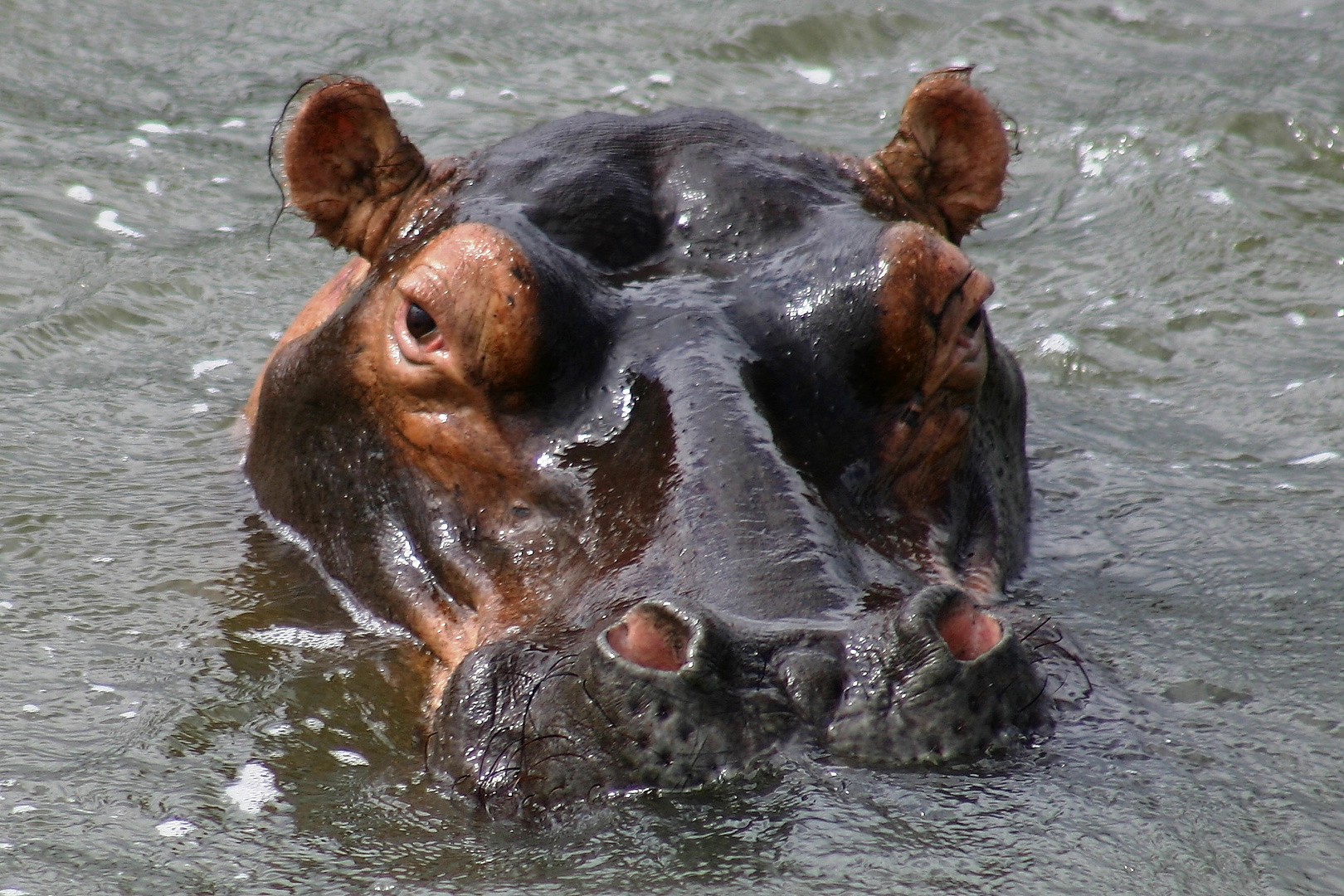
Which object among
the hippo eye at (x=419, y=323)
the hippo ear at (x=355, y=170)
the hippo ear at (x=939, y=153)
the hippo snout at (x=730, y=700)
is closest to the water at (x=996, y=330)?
the hippo snout at (x=730, y=700)

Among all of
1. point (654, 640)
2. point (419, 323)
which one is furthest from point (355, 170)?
point (654, 640)

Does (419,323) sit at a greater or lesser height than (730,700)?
greater

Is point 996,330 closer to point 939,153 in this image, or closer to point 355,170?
point 939,153

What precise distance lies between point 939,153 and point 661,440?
169 cm

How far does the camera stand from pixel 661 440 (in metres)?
4.00

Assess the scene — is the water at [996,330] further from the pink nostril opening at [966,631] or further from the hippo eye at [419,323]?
the hippo eye at [419,323]

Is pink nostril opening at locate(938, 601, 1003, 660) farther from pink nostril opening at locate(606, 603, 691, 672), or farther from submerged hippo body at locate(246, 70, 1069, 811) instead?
pink nostril opening at locate(606, 603, 691, 672)

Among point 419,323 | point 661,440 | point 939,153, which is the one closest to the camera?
point 661,440

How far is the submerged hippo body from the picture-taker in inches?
132

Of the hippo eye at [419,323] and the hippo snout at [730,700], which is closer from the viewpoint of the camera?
the hippo snout at [730,700]

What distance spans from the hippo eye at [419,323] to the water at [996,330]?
30.2 inches

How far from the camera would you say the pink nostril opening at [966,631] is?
135 inches

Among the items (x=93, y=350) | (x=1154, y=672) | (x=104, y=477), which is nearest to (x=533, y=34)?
(x=93, y=350)

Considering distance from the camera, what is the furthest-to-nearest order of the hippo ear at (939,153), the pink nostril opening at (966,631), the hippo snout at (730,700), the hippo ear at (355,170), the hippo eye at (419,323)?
the hippo ear at (939,153) → the hippo ear at (355,170) → the hippo eye at (419,323) → the pink nostril opening at (966,631) → the hippo snout at (730,700)
